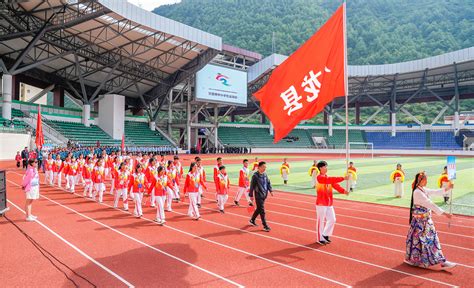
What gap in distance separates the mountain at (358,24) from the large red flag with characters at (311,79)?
8429 cm

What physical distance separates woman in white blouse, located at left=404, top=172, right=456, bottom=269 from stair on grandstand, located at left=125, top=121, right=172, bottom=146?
41.9 m

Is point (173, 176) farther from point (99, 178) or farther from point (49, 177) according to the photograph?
point (49, 177)

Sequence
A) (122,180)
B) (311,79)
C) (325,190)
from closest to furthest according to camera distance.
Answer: (325,190) → (311,79) → (122,180)

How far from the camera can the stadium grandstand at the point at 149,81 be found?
30031 mm

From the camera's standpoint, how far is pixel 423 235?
604cm

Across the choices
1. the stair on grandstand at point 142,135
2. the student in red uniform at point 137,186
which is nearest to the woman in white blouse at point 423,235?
the student in red uniform at point 137,186

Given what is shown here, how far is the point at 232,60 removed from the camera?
50.4 m

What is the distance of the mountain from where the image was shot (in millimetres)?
89188

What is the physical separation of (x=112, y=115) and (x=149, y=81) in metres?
6.81

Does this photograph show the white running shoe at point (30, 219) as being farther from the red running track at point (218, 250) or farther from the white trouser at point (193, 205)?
the white trouser at point (193, 205)

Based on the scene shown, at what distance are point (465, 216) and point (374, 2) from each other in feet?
396

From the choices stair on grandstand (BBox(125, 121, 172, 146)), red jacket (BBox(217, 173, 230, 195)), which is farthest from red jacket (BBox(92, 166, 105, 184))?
stair on grandstand (BBox(125, 121, 172, 146))

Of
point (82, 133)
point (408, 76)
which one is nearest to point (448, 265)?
point (82, 133)

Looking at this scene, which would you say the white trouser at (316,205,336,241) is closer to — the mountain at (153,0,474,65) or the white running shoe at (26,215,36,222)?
the white running shoe at (26,215,36,222)
